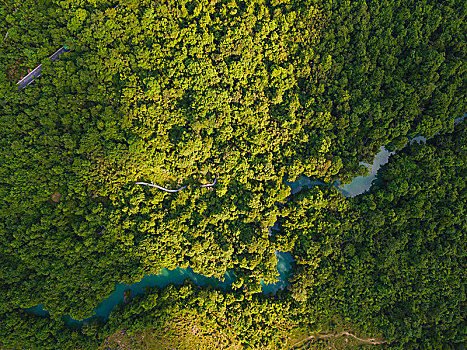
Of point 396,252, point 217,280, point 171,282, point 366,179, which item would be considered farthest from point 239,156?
point 396,252

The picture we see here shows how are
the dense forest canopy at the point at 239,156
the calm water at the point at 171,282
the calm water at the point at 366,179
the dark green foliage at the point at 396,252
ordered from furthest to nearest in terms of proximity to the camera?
the calm water at the point at 366,179
the calm water at the point at 171,282
the dark green foliage at the point at 396,252
the dense forest canopy at the point at 239,156

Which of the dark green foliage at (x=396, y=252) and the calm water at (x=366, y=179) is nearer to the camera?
the dark green foliage at (x=396, y=252)

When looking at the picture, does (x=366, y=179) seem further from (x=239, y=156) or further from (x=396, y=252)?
(x=239, y=156)

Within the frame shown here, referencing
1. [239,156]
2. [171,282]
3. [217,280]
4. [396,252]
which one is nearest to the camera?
[239,156]

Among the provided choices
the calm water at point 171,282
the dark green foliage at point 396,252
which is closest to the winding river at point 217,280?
the calm water at point 171,282

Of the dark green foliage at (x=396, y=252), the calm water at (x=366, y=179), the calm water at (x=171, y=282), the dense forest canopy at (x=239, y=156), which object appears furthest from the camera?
the calm water at (x=366, y=179)

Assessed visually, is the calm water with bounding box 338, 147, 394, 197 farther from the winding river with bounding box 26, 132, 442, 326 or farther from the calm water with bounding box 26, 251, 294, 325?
the calm water with bounding box 26, 251, 294, 325

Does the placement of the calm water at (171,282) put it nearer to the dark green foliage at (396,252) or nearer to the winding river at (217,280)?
the winding river at (217,280)

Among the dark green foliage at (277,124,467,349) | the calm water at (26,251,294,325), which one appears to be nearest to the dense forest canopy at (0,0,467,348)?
the dark green foliage at (277,124,467,349)
